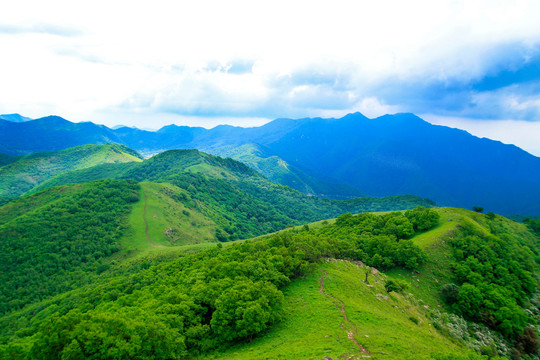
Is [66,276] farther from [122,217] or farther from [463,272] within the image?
[463,272]

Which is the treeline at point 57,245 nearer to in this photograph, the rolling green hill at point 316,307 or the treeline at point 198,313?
the rolling green hill at point 316,307

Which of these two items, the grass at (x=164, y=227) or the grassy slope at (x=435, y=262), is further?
the grass at (x=164, y=227)

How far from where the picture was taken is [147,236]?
156750 mm

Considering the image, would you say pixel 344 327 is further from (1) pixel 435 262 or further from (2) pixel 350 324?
(1) pixel 435 262

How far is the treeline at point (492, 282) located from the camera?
57.7m

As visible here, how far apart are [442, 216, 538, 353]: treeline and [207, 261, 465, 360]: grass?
13520 millimetres

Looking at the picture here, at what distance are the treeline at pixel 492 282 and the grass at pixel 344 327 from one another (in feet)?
44.4

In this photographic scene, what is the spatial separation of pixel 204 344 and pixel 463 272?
69.5m

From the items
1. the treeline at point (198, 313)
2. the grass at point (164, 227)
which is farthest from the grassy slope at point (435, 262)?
the grass at point (164, 227)

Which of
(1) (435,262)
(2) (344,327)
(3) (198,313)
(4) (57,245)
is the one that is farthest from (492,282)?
(4) (57,245)

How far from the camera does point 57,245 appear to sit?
13875 centimetres

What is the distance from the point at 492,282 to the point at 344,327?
59153 millimetres

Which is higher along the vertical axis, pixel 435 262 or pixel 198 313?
pixel 435 262

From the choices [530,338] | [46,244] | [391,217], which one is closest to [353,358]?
[530,338]
